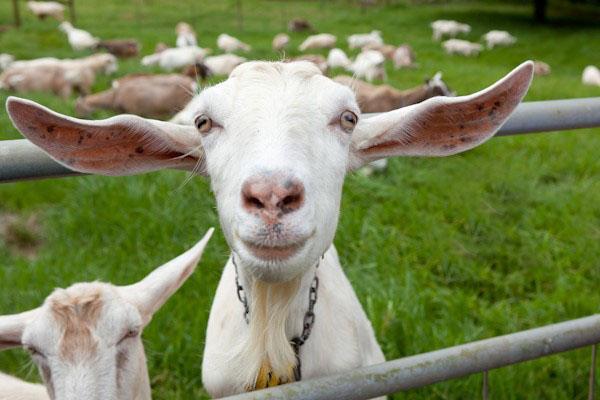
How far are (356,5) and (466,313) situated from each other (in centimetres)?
2659

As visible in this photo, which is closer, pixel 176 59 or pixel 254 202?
pixel 254 202

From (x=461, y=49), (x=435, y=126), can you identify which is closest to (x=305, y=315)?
(x=435, y=126)

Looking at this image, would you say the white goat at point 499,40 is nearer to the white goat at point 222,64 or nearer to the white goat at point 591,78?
the white goat at point 591,78

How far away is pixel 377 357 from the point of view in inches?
104

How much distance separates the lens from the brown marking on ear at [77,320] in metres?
2.13

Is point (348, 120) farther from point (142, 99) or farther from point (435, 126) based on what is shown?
point (142, 99)

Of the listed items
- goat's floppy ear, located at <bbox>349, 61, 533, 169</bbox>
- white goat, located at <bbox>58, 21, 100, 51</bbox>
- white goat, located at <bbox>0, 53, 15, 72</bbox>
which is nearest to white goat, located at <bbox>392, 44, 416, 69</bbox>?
white goat, located at <bbox>58, 21, 100, 51</bbox>

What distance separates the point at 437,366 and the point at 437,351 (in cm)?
4

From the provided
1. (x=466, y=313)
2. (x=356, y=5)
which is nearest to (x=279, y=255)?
(x=466, y=313)

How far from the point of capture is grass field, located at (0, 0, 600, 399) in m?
3.48

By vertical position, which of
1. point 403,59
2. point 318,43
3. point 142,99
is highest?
point 142,99

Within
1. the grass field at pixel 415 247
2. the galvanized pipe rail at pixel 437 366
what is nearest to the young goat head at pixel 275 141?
the galvanized pipe rail at pixel 437 366

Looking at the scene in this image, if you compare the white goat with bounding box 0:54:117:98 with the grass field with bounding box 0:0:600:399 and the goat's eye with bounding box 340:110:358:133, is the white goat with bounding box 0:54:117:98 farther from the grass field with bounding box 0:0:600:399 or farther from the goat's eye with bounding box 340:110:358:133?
the goat's eye with bounding box 340:110:358:133

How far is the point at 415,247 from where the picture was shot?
464cm
